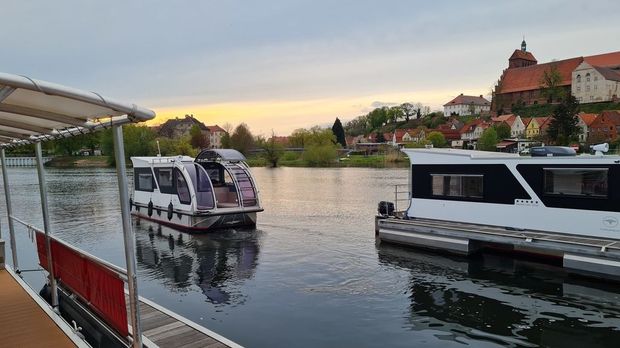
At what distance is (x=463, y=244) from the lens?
48.5 ft

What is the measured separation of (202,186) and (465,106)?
590 feet

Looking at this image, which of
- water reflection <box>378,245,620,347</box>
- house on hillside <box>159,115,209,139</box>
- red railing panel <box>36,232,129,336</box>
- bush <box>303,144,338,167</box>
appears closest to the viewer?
red railing panel <box>36,232,129,336</box>

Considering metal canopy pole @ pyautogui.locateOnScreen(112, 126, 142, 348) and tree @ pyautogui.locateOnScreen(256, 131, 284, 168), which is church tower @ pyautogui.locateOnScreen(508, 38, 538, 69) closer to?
tree @ pyautogui.locateOnScreen(256, 131, 284, 168)

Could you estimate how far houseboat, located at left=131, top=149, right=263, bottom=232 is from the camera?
19.6 metres

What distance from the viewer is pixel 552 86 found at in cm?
13900

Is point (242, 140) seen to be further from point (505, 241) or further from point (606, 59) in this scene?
point (606, 59)

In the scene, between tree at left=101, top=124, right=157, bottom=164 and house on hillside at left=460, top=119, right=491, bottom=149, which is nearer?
tree at left=101, top=124, right=157, bottom=164

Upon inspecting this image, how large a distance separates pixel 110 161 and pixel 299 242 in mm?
84630

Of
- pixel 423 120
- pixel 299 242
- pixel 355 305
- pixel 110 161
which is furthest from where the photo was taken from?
pixel 423 120

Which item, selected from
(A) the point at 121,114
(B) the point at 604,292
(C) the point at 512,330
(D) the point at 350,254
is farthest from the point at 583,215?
(A) the point at 121,114

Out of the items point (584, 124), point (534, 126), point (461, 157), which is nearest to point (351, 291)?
point (461, 157)

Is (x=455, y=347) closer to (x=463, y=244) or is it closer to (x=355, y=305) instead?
(x=355, y=305)

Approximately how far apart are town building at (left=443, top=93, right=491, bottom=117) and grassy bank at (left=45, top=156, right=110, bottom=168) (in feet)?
442

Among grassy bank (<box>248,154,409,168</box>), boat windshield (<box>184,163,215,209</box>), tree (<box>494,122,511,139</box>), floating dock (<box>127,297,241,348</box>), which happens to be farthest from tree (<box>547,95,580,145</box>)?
floating dock (<box>127,297,241,348</box>)
